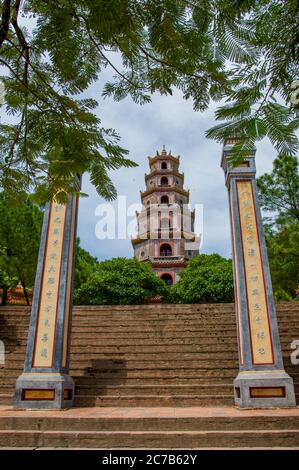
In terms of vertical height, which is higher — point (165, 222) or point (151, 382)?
point (165, 222)

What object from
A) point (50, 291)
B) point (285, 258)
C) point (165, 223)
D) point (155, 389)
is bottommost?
point (155, 389)

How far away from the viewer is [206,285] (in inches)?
675

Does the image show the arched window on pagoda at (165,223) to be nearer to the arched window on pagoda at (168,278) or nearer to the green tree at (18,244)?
the arched window on pagoda at (168,278)

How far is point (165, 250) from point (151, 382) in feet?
62.8

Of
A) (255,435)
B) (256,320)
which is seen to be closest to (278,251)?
(256,320)

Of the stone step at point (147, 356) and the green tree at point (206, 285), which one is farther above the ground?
the green tree at point (206, 285)

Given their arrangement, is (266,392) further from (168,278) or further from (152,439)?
(168,278)

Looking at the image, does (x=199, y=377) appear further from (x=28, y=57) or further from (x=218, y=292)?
(x=218, y=292)

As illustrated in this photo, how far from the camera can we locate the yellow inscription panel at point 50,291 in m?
5.73

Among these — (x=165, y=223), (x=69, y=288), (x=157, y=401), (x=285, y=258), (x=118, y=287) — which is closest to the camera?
(x=157, y=401)

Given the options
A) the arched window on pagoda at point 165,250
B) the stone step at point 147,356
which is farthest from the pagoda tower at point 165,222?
the stone step at point 147,356

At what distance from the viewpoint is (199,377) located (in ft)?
21.2

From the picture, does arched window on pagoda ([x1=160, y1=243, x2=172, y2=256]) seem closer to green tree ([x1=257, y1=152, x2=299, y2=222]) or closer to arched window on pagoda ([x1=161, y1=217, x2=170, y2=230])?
arched window on pagoda ([x1=161, y1=217, x2=170, y2=230])

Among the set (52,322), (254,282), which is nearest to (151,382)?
(52,322)
